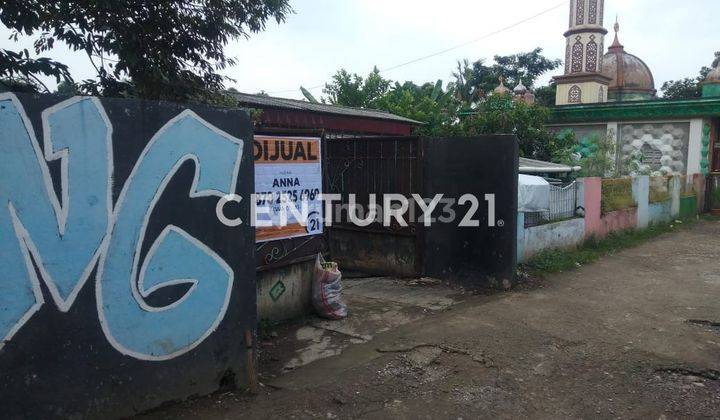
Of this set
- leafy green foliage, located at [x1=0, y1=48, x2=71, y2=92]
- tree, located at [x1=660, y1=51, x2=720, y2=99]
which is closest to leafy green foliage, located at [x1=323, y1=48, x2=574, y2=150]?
leafy green foliage, located at [x1=0, y1=48, x2=71, y2=92]

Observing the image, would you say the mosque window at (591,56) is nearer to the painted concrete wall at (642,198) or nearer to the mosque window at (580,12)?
the mosque window at (580,12)

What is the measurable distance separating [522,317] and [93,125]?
4.65m

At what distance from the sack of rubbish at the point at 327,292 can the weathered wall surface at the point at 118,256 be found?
1.70 m

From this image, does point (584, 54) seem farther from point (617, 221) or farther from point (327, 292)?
point (327, 292)

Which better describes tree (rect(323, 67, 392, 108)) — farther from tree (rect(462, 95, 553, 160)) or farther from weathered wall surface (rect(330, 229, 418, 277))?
weathered wall surface (rect(330, 229, 418, 277))

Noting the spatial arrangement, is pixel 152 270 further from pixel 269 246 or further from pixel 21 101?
pixel 269 246

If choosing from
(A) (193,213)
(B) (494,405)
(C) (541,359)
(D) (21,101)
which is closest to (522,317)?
(C) (541,359)

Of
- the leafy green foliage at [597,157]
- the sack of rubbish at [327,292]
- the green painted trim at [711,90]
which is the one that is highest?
the green painted trim at [711,90]

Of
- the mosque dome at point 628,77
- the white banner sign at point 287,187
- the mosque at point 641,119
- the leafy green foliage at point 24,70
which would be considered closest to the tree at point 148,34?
the leafy green foliage at point 24,70

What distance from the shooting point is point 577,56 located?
2103 centimetres

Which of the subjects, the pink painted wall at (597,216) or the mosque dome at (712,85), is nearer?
the pink painted wall at (597,216)

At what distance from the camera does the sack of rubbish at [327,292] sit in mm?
5621

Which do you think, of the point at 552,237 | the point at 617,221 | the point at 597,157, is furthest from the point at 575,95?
the point at 552,237

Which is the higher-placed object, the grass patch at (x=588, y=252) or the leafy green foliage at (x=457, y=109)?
the leafy green foliage at (x=457, y=109)
